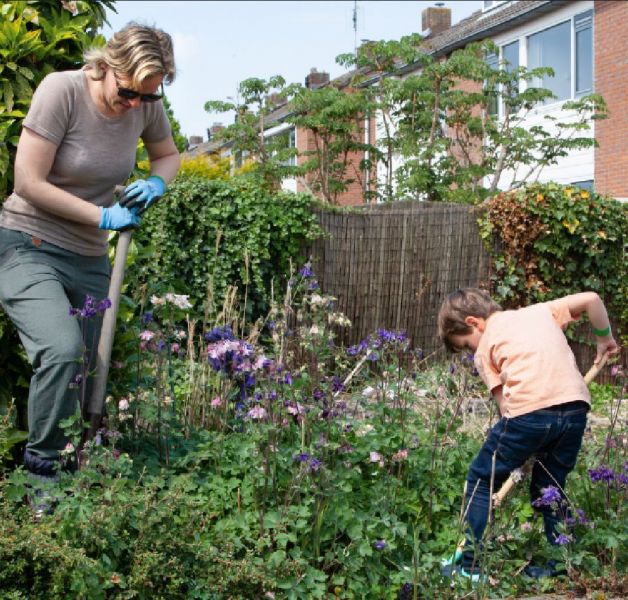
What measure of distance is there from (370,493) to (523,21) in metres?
17.4

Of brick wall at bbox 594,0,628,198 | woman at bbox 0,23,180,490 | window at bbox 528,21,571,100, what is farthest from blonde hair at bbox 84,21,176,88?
window at bbox 528,21,571,100

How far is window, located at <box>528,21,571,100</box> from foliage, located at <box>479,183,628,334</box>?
29.8 ft

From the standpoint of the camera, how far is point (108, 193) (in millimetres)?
3283

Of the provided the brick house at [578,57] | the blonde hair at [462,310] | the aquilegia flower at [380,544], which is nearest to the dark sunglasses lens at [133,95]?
the blonde hair at [462,310]

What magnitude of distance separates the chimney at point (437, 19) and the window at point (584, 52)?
9.54 m

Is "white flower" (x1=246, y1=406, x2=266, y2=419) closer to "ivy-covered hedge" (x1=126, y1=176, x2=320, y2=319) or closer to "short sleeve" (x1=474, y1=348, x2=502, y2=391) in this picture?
"short sleeve" (x1=474, y1=348, x2=502, y2=391)

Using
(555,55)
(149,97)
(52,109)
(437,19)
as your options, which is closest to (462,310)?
(149,97)

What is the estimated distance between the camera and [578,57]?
17797 millimetres

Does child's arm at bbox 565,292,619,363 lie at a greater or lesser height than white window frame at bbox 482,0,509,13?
lesser

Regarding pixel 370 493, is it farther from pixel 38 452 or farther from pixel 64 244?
pixel 64 244

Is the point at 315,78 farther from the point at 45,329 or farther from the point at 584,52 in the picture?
the point at 45,329

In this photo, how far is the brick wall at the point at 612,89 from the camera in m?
16.5

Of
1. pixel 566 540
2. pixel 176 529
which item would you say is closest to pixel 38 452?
pixel 176 529

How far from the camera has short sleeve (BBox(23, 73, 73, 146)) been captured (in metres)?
2.91
